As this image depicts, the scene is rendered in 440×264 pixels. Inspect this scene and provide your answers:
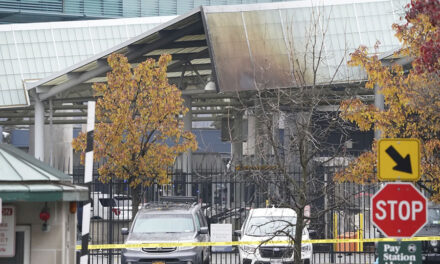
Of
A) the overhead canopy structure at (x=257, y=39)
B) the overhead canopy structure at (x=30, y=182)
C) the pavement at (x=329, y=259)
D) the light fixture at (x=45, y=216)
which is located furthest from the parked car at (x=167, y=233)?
the overhead canopy structure at (x=257, y=39)

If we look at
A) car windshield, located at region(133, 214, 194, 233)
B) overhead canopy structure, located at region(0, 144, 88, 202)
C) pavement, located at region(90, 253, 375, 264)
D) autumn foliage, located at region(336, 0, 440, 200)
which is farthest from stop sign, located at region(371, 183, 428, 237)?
pavement, located at region(90, 253, 375, 264)

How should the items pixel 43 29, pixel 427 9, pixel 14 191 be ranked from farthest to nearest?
pixel 43 29 → pixel 427 9 → pixel 14 191

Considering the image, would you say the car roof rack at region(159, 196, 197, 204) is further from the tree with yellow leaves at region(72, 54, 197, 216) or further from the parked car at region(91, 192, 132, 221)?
the parked car at region(91, 192, 132, 221)

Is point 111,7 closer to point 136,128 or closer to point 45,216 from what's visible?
point 136,128

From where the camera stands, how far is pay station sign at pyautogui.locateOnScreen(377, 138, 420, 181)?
11.7 m

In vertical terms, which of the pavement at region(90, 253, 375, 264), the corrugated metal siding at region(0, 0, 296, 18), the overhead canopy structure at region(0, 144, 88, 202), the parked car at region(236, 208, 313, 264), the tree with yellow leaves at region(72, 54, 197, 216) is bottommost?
the pavement at region(90, 253, 375, 264)

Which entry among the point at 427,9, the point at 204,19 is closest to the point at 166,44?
the point at 204,19

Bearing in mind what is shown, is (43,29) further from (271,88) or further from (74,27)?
(271,88)

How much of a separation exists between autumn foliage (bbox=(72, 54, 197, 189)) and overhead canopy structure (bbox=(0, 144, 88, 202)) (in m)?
12.7

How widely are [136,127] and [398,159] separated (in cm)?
1428

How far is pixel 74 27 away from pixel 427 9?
26.8 metres

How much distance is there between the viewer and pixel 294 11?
3362 centimetres

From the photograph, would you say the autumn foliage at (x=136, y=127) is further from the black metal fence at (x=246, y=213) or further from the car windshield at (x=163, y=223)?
the car windshield at (x=163, y=223)

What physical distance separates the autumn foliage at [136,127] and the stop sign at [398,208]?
14014 millimetres
